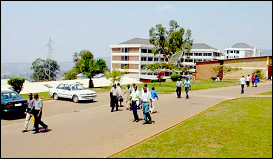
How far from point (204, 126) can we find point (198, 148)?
120 inches

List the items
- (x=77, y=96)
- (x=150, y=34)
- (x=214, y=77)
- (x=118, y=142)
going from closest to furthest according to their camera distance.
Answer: (x=118, y=142) → (x=77, y=96) → (x=214, y=77) → (x=150, y=34)

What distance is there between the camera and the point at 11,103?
13.6 meters

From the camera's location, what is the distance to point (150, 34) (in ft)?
165

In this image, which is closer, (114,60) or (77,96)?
(77,96)

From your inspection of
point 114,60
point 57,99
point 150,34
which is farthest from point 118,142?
point 114,60

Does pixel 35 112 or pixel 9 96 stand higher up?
pixel 9 96

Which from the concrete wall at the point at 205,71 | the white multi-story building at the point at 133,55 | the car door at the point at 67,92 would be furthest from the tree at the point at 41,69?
the car door at the point at 67,92

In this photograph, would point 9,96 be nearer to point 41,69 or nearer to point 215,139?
point 215,139

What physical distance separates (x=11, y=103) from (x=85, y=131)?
4.73 metres

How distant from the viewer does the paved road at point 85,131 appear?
8.64 m

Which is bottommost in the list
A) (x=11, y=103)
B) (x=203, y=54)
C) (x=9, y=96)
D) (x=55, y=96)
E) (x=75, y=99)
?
(x=75, y=99)

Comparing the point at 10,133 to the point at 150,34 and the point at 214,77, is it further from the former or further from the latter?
the point at 150,34

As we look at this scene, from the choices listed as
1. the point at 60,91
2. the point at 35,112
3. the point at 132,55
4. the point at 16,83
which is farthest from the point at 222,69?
the point at 132,55

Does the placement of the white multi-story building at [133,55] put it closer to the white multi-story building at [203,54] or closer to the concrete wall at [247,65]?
the white multi-story building at [203,54]
